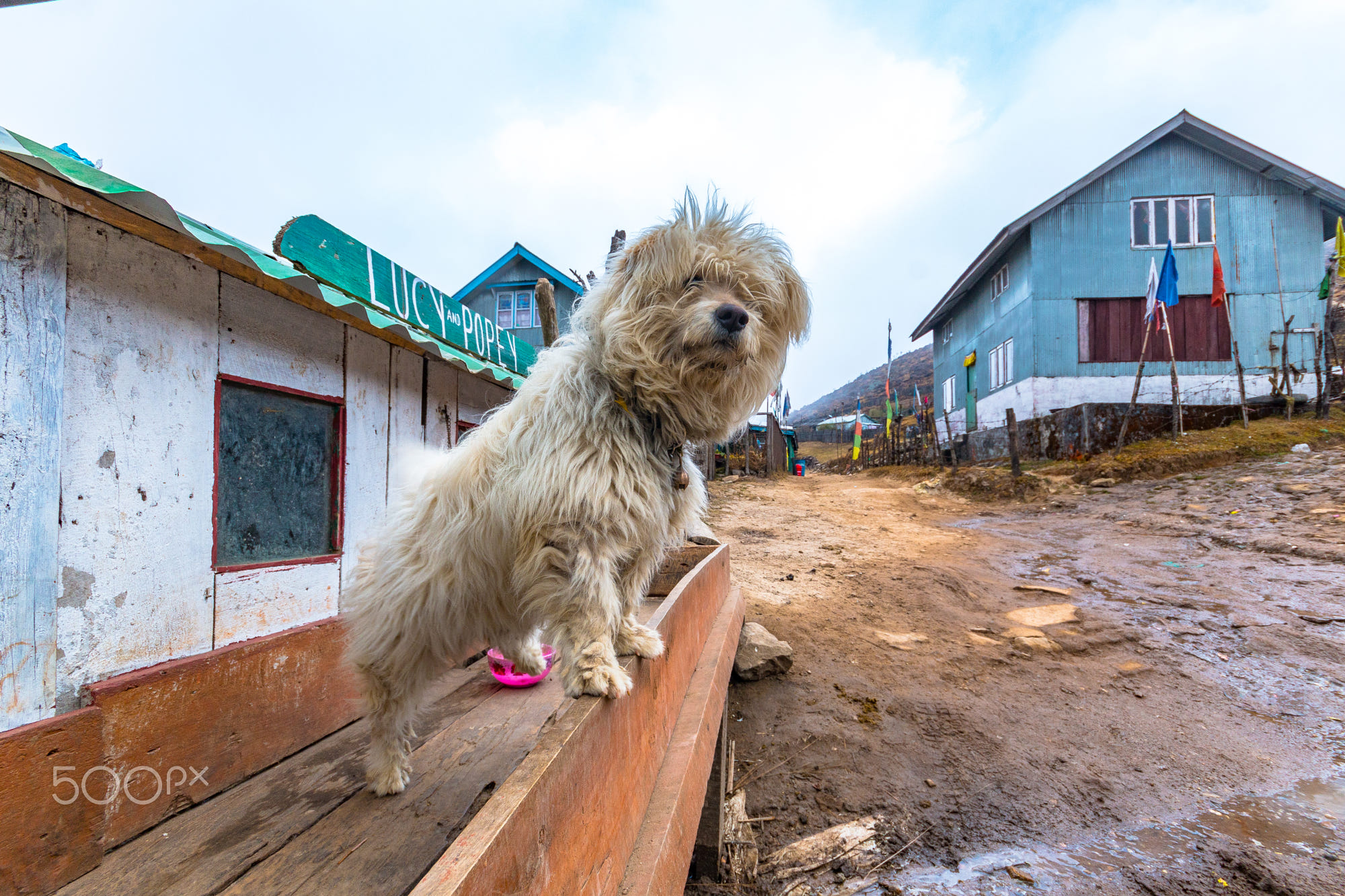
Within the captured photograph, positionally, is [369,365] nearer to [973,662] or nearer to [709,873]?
[709,873]

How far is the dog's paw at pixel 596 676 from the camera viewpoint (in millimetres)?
1747

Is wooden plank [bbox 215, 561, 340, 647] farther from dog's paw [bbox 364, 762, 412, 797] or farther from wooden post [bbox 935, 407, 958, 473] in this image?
wooden post [bbox 935, 407, 958, 473]

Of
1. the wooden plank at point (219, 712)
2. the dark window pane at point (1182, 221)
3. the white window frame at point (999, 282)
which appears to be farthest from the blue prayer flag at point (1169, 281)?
the wooden plank at point (219, 712)

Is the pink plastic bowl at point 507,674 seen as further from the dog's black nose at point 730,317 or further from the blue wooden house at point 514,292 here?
the blue wooden house at point 514,292

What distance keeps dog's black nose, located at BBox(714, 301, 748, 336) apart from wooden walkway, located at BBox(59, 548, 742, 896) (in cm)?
107

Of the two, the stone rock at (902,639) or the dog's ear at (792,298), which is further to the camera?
the stone rock at (902,639)

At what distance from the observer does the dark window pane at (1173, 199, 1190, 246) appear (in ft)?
53.1

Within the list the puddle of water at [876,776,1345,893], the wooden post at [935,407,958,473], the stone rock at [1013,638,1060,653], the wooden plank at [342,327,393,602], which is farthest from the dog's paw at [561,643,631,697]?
the wooden post at [935,407,958,473]

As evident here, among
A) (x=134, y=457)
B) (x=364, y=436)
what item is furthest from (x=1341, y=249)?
(x=134, y=457)

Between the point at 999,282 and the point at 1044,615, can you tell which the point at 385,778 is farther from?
the point at 999,282

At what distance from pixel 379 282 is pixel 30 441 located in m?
1.91

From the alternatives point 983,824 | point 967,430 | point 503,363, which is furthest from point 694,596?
point 967,430

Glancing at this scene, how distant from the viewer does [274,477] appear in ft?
9.56

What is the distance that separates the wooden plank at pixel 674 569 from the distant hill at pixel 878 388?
40.1 metres
